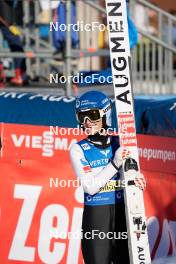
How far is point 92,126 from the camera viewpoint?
5227 mm

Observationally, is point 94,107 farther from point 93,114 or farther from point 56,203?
point 56,203

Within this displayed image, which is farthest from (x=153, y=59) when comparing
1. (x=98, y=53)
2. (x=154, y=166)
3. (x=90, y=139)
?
(x=90, y=139)

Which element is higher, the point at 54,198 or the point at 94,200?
the point at 54,198

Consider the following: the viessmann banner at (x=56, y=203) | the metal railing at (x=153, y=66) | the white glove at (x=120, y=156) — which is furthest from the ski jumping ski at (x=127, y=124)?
the metal railing at (x=153, y=66)

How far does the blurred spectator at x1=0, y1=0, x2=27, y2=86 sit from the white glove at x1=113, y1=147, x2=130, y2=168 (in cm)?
596

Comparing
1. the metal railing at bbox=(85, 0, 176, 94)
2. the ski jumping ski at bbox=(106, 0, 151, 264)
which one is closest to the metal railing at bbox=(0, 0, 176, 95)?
the metal railing at bbox=(85, 0, 176, 94)

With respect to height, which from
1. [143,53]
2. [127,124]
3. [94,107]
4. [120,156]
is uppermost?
[143,53]

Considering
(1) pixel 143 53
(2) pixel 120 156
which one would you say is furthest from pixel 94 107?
(1) pixel 143 53

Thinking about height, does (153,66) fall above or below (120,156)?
above

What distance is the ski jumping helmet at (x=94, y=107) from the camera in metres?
5.20

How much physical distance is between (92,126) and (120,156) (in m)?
0.30

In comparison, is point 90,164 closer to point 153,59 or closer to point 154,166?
point 154,166

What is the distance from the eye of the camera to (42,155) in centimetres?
707

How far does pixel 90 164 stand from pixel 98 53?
4.91 metres
